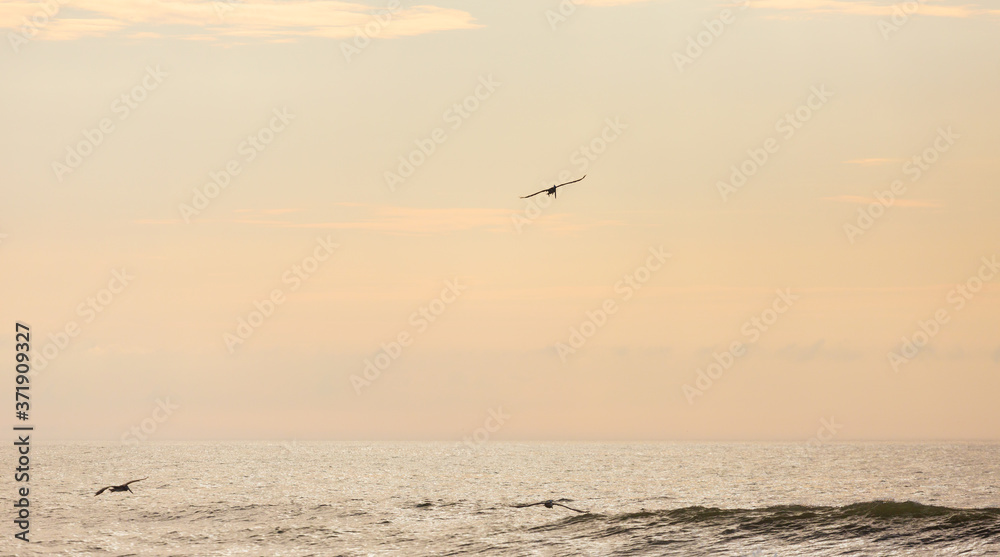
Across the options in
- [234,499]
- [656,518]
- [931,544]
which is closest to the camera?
[931,544]

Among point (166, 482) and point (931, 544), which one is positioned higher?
point (166, 482)

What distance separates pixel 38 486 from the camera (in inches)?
3147

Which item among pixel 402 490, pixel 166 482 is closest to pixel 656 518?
pixel 402 490

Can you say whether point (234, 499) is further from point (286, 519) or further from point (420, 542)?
point (420, 542)

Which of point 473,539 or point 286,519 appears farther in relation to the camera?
point 286,519

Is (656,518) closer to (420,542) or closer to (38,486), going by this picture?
(420,542)

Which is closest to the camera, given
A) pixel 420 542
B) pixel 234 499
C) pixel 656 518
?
pixel 420 542

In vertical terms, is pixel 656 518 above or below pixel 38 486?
below

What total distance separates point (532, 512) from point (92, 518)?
2607cm

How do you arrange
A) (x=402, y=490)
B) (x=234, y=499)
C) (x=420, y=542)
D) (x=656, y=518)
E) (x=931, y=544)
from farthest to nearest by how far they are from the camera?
(x=402, y=490), (x=234, y=499), (x=656, y=518), (x=420, y=542), (x=931, y=544)

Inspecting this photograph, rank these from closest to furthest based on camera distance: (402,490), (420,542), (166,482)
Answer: (420,542)
(402,490)
(166,482)

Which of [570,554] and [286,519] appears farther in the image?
[286,519]

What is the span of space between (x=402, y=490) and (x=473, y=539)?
32.6 m

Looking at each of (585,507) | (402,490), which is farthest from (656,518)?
(402,490)
